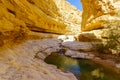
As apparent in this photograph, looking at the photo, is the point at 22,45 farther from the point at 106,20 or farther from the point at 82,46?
the point at 106,20

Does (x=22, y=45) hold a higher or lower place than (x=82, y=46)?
higher

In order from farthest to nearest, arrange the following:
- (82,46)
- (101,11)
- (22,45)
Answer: (101,11), (82,46), (22,45)

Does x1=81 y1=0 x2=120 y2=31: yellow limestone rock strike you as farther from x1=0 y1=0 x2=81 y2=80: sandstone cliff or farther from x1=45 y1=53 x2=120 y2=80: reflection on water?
x1=45 y1=53 x2=120 y2=80: reflection on water

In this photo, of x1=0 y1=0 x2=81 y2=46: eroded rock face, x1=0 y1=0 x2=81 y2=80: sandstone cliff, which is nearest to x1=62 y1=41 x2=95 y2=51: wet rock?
x1=0 y1=0 x2=81 y2=80: sandstone cliff

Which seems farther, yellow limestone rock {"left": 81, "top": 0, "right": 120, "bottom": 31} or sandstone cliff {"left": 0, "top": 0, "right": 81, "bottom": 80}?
yellow limestone rock {"left": 81, "top": 0, "right": 120, "bottom": 31}

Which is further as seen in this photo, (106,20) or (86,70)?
(106,20)

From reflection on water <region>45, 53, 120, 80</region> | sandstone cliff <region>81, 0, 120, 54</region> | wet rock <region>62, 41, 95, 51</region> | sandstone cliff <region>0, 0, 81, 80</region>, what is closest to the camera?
sandstone cliff <region>0, 0, 81, 80</region>

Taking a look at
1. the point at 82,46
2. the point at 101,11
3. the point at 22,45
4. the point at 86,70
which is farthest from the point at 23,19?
the point at 101,11

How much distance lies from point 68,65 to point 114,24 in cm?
675

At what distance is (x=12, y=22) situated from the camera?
14.6m

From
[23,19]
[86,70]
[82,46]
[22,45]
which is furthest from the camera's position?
[82,46]

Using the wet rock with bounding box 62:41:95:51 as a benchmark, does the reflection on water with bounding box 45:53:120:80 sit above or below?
below

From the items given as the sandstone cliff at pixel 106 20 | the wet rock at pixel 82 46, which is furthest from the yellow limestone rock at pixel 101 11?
the wet rock at pixel 82 46

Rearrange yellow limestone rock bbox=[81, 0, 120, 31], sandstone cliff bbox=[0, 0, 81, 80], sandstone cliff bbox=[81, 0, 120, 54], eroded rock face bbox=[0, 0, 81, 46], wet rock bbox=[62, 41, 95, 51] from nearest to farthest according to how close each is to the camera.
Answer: sandstone cliff bbox=[0, 0, 81, 80] < eroded rock face bbox=[0, 0, 81, 46] < sandstone cliff bbox=[81, 0, 120, 54] < wet rock bbox=[62, 41, 95, 51] < yellow limestone rock bbox=[81, 0, 120, 31]
